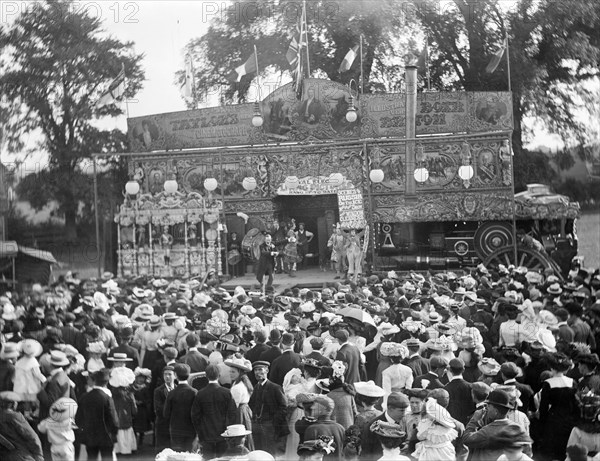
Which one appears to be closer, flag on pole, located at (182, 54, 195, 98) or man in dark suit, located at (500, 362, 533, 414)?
man in dark suit, located at (500, 362, 533, 414)

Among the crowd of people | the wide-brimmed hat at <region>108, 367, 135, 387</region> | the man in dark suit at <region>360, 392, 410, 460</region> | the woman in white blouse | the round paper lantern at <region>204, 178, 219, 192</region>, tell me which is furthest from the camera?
the round paper lantern at <region>204, 178, 219, 192</region>

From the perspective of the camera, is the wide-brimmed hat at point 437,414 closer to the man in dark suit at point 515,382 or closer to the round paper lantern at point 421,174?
the man in dark suit at point 515,382

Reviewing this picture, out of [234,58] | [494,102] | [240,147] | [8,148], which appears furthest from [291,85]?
[8,148]

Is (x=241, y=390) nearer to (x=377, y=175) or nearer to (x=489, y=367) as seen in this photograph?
(x=489, y=367)

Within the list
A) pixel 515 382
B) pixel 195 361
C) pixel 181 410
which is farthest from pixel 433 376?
pixel 195 361

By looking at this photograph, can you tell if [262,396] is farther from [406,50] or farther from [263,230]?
[406,50]

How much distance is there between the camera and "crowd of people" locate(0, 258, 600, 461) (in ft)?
23.0

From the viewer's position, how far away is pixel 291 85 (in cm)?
2555

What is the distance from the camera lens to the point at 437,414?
6492 mm

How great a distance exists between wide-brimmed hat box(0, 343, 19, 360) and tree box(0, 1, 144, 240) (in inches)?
472

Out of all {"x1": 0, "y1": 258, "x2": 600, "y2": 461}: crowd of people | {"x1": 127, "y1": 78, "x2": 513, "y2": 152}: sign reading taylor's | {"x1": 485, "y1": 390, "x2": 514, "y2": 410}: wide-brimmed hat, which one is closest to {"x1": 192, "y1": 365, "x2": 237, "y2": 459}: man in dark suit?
{"x1": 0, "y1": 258, "x2": 600, "y2": 461}: crowd of people

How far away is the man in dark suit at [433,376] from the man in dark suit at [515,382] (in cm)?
66

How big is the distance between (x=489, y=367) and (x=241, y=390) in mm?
2643

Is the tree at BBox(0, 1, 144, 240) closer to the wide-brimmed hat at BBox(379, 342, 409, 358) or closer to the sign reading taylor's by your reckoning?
the sign reading taylor's
